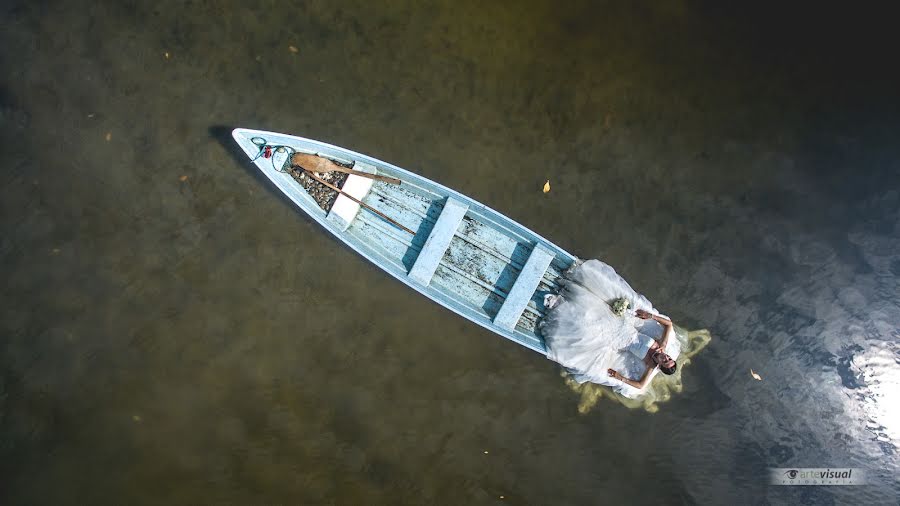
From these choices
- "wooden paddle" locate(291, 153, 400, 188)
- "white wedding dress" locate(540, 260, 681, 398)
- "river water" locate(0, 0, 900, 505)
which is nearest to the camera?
"wooden paddle" locate(291, 153, 400, 188)

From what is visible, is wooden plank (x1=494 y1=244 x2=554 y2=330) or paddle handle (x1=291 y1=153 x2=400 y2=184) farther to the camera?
wooden plank (x1=494 y1=244 x2=554 y2=330)

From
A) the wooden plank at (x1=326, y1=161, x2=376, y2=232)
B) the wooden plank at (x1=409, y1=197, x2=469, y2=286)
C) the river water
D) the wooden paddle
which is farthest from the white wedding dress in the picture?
the wooden paddle

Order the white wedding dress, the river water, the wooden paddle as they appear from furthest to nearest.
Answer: the river water < the white wedding dress < the wooden paddle

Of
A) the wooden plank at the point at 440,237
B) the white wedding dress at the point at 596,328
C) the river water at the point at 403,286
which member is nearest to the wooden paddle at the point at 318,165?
the river water at the point at 403,286

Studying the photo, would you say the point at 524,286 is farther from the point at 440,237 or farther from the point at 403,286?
the point at 403,286

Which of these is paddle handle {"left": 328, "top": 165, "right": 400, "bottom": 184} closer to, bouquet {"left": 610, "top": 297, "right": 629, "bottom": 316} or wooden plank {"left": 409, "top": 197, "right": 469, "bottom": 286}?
wooden plank {"left": 409, "top": 197, "right": 469, "bottom": 286}

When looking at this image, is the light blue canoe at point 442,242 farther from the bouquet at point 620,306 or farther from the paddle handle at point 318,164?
the bouquet at point 620,306
